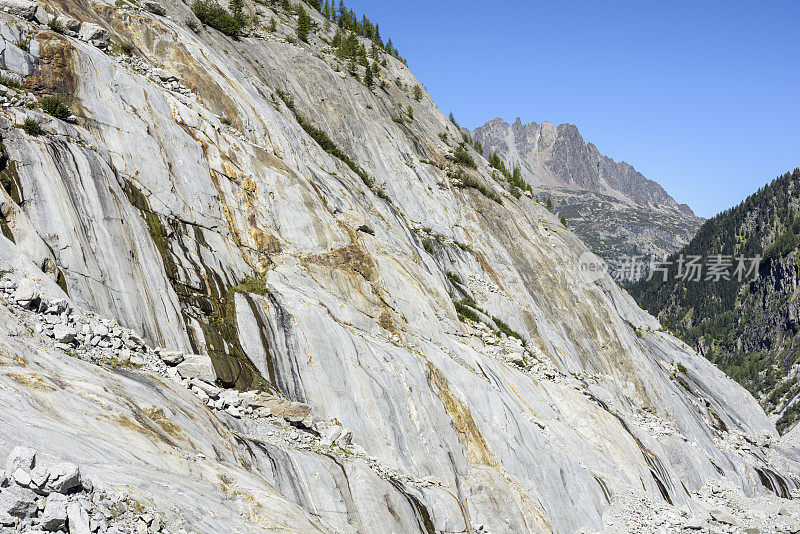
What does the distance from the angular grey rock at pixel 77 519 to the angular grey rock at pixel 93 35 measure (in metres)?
26.6

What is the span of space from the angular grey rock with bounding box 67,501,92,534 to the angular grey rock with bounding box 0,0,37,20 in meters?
25.1

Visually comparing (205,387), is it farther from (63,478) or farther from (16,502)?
(16,502)

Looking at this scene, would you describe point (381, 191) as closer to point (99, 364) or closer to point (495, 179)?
point (495, 179)

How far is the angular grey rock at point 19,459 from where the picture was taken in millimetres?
7609

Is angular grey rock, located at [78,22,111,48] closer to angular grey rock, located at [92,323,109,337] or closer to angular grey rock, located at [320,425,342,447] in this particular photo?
angular grey rock, located at [92,323,109,337]

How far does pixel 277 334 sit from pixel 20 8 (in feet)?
63.6

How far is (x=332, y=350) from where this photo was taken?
21875 millimetres

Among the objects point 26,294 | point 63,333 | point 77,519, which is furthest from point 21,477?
point 26,294

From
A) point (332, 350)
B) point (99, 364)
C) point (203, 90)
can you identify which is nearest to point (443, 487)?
point (332, 350)

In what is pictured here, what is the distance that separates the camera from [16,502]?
281 inches

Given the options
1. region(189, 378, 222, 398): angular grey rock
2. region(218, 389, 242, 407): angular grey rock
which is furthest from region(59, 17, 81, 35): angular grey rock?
region(218, 389, 242, 407): angular grey rock

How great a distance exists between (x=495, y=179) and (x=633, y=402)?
2846 cm

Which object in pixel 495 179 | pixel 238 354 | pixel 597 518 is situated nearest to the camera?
pixel 238 354

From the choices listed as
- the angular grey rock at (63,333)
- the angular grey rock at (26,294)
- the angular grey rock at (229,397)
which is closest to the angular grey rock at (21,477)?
the angular grey rock at (63,333)
